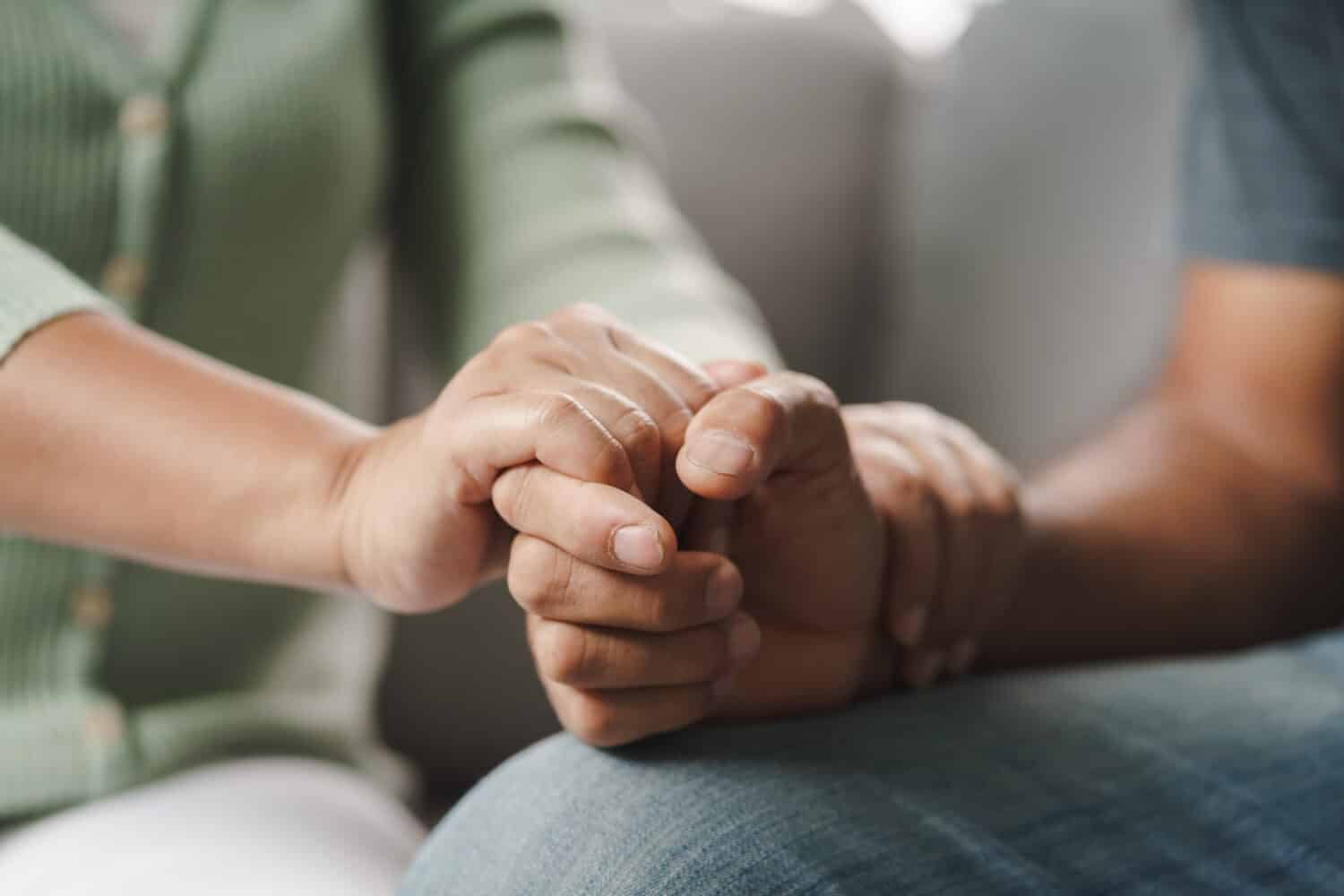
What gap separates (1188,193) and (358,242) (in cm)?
50

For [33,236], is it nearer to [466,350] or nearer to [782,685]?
[466,350]

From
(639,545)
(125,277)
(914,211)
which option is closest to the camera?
(639,545)

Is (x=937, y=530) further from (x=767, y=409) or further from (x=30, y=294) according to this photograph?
(x=30, y=294)

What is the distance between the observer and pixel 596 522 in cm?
31

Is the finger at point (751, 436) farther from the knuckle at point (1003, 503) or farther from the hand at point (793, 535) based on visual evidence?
the knuckle at point (1003, 503)

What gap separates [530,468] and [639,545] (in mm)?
41

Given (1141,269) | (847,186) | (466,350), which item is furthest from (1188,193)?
(466,350)

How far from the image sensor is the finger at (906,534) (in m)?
0.42

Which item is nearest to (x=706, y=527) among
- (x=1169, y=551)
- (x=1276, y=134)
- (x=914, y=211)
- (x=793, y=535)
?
(x=793, y=535)

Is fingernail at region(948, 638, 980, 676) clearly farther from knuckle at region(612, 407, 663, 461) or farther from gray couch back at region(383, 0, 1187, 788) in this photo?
gray couch back at region(383, 0, 1187, 788)

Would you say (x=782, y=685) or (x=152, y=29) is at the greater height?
(x=152, y=29)

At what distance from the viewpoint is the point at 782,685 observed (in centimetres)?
41

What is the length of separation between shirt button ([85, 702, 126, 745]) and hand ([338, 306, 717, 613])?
21 centimetres

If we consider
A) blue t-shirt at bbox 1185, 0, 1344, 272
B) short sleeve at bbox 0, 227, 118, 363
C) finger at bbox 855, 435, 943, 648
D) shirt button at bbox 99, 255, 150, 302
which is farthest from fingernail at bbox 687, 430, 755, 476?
blue t-shirt at bbox 1185, 0, 1344, 272
